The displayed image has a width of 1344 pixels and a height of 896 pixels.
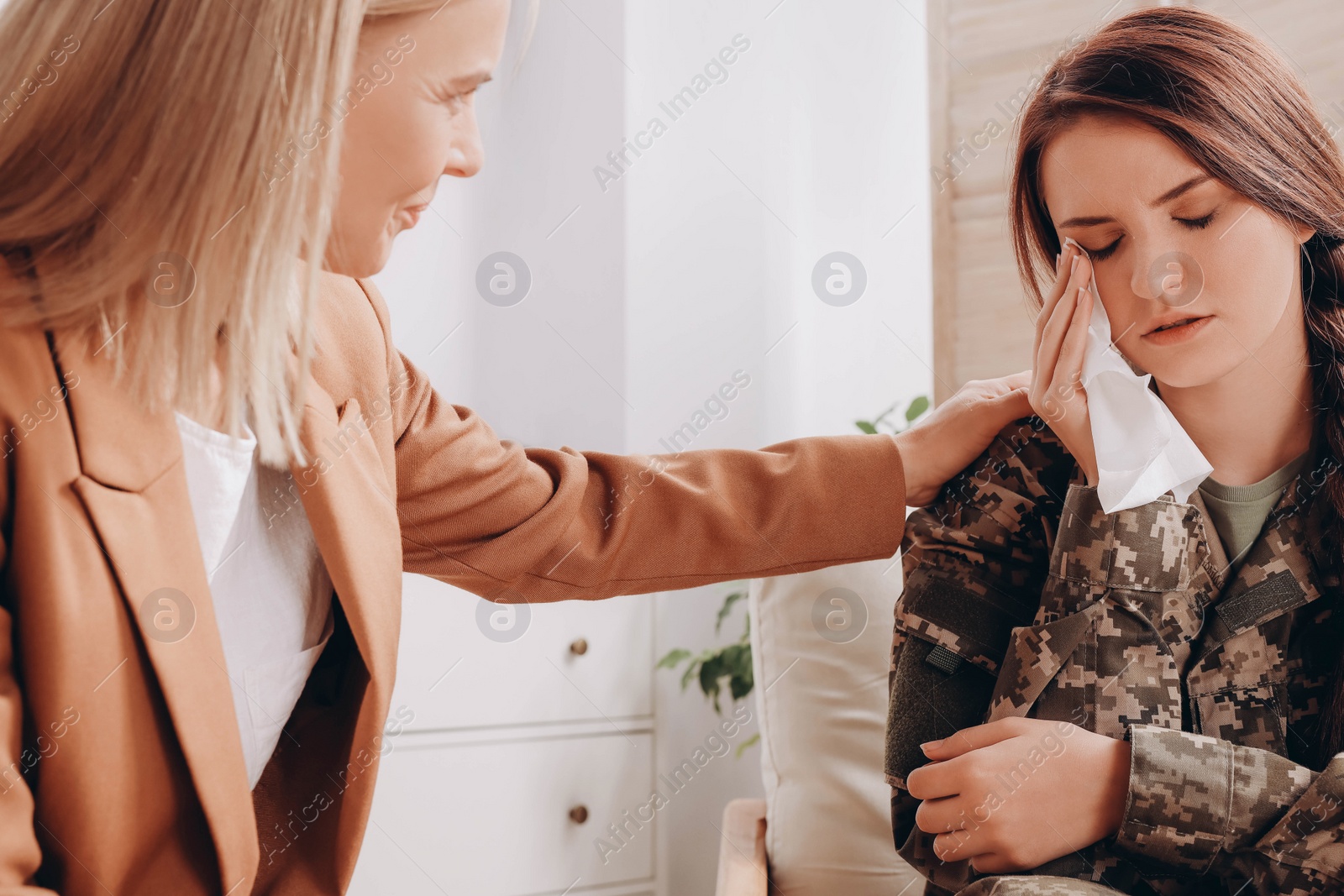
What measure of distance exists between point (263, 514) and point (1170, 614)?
772 mm

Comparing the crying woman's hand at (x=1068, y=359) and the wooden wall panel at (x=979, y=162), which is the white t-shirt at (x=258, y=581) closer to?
the crying woman's hand at (x=1068, y=359)

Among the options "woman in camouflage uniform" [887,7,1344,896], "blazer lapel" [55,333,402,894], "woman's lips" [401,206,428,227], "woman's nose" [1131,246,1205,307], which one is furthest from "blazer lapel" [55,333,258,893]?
"woman's nose" [1131,246,1205,307]

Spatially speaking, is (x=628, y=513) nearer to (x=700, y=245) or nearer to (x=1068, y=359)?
(x=1068, y=359)

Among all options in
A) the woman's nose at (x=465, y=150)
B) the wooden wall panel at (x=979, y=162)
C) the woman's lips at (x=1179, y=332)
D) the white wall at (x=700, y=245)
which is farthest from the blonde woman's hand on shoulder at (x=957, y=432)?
the white wall at (x=700, y=245)

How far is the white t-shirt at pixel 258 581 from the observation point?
76cm

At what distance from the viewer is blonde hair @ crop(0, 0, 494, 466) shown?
62 cm

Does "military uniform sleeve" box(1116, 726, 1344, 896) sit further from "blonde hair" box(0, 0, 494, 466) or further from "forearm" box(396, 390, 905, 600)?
"blonde hair" box(0, 0, 494, 466)

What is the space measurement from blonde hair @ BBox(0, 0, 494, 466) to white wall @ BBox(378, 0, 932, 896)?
5.77 feet

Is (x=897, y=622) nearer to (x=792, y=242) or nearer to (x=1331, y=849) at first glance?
(x=1331, y=849)

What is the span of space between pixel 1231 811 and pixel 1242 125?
0.56m

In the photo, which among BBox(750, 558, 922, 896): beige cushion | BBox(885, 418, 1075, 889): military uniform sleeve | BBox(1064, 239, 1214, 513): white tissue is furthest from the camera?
BBox(750, 558, 922, 896): beige cushion

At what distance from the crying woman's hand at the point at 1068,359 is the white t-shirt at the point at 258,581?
0.67 m

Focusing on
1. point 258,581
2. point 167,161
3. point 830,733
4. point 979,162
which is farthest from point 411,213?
point 979,162

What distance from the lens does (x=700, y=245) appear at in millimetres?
2475
